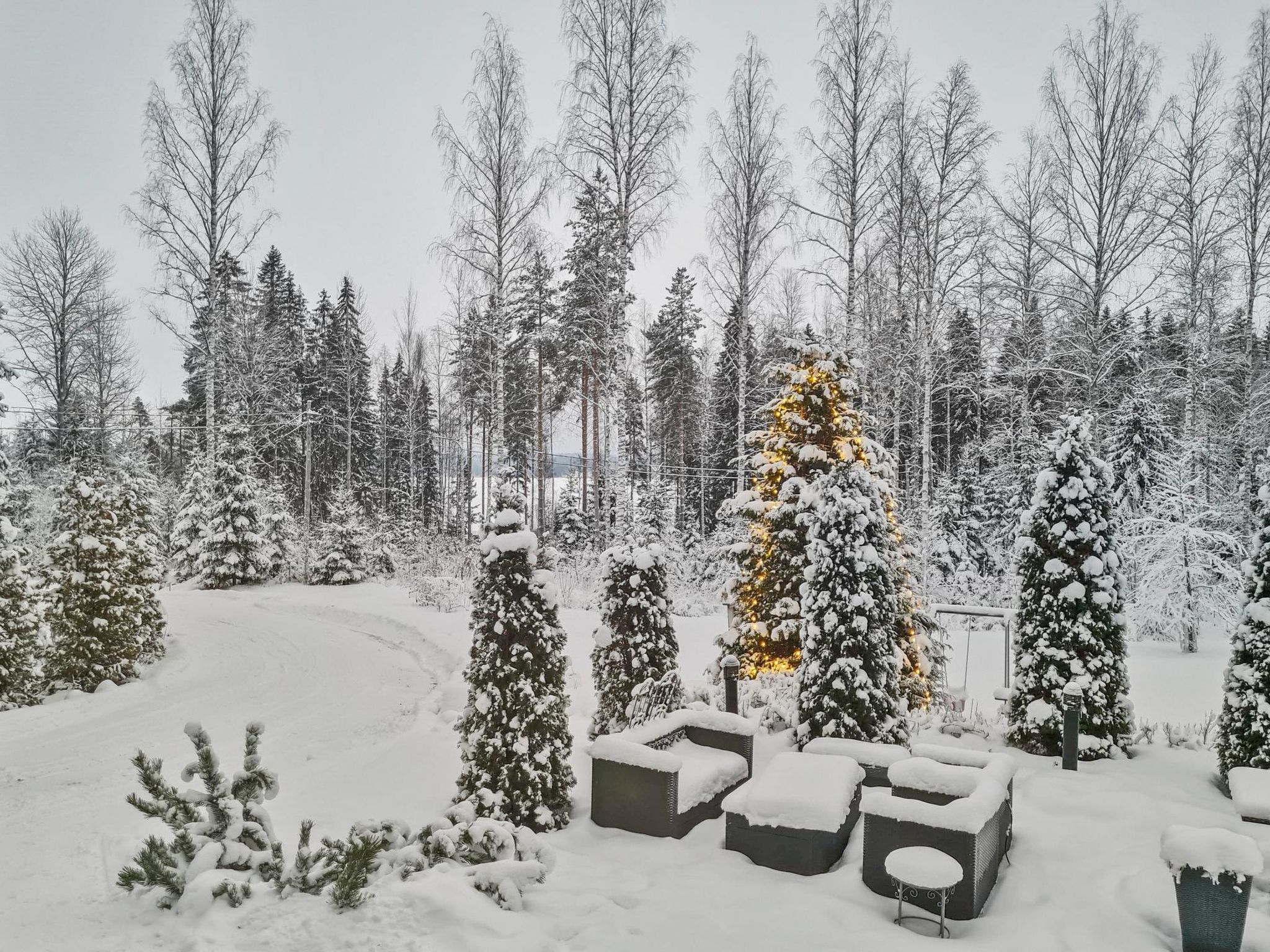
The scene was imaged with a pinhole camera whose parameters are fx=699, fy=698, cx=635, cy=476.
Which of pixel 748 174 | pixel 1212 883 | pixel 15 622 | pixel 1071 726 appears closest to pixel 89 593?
pixel 15 622

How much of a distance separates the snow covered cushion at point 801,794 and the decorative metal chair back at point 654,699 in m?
1.88

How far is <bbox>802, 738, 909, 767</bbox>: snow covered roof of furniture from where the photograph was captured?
5066mm

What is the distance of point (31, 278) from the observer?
68.7ft

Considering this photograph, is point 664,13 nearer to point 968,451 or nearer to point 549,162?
point 549,162

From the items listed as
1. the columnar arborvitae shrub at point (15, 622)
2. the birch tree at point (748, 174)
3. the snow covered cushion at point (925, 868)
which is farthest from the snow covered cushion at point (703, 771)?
the birch tree at point (748, 174)

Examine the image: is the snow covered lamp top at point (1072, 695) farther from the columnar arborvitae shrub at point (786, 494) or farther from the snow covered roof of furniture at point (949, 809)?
the columnar arborvitae shrub at point (786, 494)

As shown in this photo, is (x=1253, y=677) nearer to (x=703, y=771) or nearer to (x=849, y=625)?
(x=849, y=625)

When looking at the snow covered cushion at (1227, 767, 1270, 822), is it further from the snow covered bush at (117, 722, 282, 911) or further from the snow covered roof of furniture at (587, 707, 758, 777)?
the snow covered bush at (117, 722, 282, 911)

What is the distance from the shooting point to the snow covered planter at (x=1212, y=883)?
3.20 m

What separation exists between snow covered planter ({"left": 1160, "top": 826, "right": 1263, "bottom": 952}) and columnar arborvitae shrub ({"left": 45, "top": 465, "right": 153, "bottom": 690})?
11.6 meters

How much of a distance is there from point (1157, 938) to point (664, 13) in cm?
1528

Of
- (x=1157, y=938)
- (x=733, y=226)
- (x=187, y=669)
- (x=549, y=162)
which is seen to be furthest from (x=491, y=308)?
(x=1157, y=938)

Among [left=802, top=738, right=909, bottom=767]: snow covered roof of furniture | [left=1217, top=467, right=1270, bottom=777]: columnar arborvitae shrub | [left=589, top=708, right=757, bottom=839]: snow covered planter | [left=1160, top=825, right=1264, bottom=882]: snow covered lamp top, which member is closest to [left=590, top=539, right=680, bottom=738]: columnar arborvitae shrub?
[left=589, top=708, right=757, bottom=839]: snow covered planter

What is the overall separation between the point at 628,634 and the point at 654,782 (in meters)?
2.00
